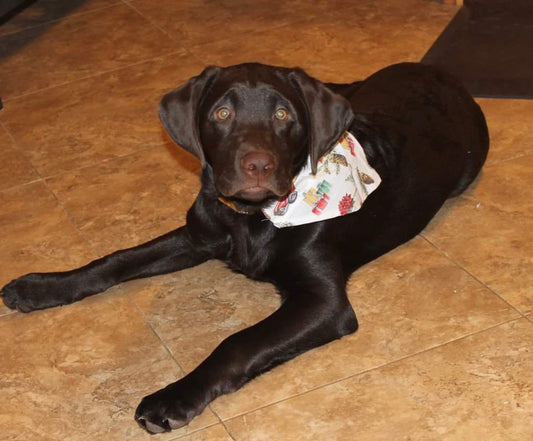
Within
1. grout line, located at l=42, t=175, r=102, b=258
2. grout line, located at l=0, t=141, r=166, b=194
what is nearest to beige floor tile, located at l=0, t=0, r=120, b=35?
grout line, located at l=0, t=141, r=166, b=194

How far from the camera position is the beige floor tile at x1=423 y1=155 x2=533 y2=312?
335 centimetres

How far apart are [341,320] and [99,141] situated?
74.5 inches

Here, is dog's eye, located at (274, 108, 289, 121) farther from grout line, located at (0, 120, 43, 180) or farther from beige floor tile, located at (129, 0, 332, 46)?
beige floor tile, located at (129, 0, 332, 46)

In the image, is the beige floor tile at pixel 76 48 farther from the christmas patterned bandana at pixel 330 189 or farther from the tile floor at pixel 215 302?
the christmas patterned bandana at pixel 330 189

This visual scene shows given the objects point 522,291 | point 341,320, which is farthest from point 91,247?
point 522,291

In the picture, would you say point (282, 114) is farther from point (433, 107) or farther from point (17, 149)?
point (17, 149)

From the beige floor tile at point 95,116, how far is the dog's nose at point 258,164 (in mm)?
1620

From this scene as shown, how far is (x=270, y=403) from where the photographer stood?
2.90 m

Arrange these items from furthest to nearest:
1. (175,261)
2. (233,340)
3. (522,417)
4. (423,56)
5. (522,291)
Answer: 1. (423,56)
2. (175,261)
3. (522,291)
4. (233,340)
5. (522,417)

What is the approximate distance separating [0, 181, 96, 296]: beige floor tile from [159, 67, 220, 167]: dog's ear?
0.79 meters

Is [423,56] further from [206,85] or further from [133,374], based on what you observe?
[133,374]

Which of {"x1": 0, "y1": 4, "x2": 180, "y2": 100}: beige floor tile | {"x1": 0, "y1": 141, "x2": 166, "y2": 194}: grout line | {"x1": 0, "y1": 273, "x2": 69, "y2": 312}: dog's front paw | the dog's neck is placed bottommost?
{"x1": 0, "y1": 4, "x2": 180, "y2": 100}: beige floor tile

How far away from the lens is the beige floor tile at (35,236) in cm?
367

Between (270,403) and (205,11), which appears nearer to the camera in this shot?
(270,403)
